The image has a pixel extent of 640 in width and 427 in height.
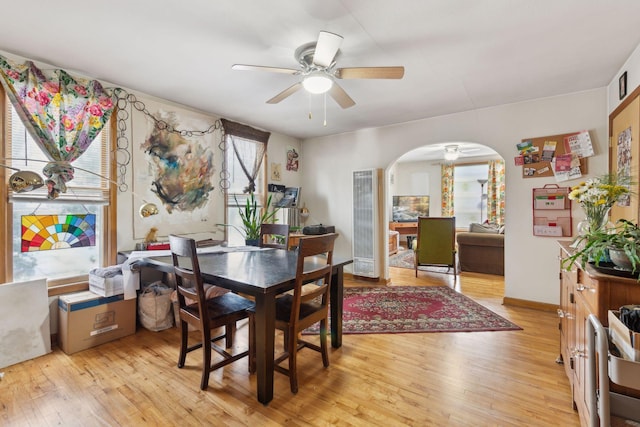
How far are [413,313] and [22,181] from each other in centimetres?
350

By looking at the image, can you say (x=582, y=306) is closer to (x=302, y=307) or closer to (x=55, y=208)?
(x=302, y=307)

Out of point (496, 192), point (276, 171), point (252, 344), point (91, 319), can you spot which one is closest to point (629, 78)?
point (252, 344)

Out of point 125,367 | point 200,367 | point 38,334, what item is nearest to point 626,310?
point 200,367

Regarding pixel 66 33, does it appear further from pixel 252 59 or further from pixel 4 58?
pixel 252 59

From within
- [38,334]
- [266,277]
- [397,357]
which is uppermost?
[266,277]

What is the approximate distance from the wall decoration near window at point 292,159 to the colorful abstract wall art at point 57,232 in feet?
9.57

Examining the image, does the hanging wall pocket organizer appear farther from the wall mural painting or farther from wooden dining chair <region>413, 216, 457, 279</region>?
the wall mural painting

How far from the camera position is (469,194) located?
25.9 feet

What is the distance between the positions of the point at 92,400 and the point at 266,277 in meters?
1.32

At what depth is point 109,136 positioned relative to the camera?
288cm

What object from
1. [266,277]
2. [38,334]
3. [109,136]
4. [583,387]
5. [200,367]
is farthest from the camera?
[109,136]

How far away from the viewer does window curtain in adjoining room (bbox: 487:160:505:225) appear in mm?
7353

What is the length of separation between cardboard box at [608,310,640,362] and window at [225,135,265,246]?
12.4 feet

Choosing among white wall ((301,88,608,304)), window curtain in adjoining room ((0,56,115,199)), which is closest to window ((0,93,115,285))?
window curtain in adjoining room ((0,56,115,199))
